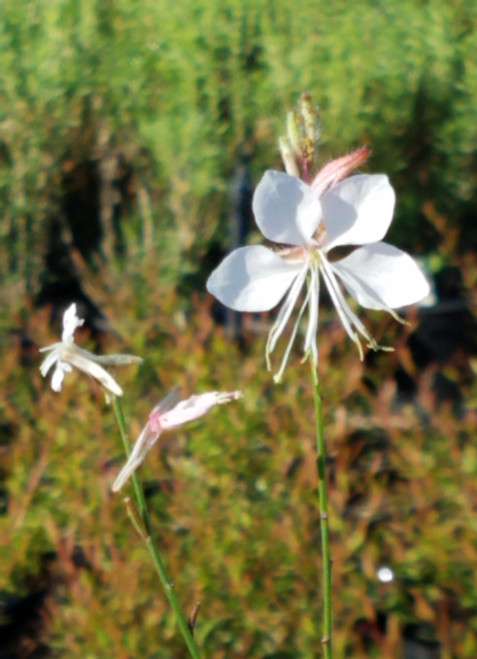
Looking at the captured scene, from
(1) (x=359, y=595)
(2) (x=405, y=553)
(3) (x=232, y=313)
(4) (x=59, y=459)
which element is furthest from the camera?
(3) (x=232, y=313)

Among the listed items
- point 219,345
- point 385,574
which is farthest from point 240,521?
point 219,345

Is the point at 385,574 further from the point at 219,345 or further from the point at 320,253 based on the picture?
the point at 320,253

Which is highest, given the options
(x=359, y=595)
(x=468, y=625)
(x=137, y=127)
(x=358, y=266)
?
(x=137, y=127)

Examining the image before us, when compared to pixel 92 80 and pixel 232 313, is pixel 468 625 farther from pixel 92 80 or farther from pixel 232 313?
pixel 92 80

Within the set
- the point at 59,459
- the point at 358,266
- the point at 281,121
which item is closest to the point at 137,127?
the point at 281,121

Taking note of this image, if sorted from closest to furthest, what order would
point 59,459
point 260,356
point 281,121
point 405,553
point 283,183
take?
point 283,183, point 405,553, point 59,459, point 260,356, point 281,121

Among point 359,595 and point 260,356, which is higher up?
point 260,356

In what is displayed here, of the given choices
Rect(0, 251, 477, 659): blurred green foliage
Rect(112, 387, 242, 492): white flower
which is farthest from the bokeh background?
Rect(112, 387, 242, 492): white flower
